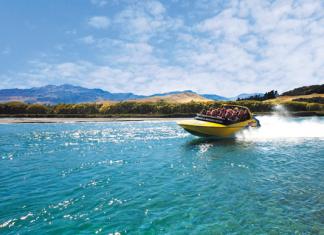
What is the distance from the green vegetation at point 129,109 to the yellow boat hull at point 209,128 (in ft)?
159

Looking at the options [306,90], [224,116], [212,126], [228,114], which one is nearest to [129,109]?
[228,114]

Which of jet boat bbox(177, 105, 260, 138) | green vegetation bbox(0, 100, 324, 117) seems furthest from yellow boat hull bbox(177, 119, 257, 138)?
green vegetation bbox(0, 100, 324, 117)

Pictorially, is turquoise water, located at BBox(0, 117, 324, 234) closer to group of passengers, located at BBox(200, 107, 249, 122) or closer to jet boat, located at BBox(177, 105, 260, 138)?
jet boat, located at BBox(177, 105, 260, 138)

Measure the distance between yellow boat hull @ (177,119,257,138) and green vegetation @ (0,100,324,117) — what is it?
4857 centimetres

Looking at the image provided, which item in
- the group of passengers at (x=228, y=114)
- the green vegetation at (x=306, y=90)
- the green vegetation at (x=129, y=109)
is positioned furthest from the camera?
the green vegetation at (x=306, y=90)

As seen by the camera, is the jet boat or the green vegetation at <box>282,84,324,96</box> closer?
the jet boat

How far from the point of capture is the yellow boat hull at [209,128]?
2536 centimetres

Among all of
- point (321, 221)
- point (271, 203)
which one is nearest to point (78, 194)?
point (271, 203)

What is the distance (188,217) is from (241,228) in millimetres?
1618

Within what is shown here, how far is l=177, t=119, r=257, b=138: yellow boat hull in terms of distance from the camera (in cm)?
2536

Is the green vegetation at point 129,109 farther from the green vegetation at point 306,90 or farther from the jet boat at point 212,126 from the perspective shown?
the jet boat at point 212,126

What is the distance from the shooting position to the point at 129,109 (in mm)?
82688

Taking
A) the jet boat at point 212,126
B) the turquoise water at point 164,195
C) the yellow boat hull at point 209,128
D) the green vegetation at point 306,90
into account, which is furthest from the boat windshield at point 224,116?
the green vegetation at point 306,90

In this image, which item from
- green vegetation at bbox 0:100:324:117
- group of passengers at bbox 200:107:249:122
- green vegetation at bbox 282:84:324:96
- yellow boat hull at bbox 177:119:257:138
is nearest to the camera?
yellow boat hull at bbox 177:119:257:138
